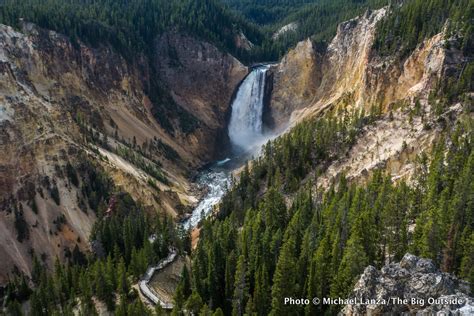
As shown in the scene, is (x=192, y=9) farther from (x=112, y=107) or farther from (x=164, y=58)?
(x=112, y=107)

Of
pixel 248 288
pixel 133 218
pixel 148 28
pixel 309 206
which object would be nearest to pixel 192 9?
pixel 148 28

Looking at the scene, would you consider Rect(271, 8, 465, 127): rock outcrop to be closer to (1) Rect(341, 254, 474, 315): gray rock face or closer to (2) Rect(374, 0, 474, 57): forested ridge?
(2) Rect(374, 0, 474, 57): forested ridge

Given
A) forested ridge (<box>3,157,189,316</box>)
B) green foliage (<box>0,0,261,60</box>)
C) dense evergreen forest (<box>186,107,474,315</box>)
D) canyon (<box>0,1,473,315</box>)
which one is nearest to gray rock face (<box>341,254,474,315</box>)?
canyon (<box>0,1,473,315</box>)

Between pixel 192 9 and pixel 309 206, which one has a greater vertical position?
pixel 192 9

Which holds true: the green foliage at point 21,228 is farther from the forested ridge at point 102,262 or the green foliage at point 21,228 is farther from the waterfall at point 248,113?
the waterfall at point 248,113

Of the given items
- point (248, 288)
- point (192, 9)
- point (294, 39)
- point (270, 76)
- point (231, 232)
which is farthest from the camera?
point (294, 39)

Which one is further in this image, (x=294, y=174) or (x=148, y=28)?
(x=148, y=28)

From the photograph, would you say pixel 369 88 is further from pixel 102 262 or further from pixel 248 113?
pixel 102 262
